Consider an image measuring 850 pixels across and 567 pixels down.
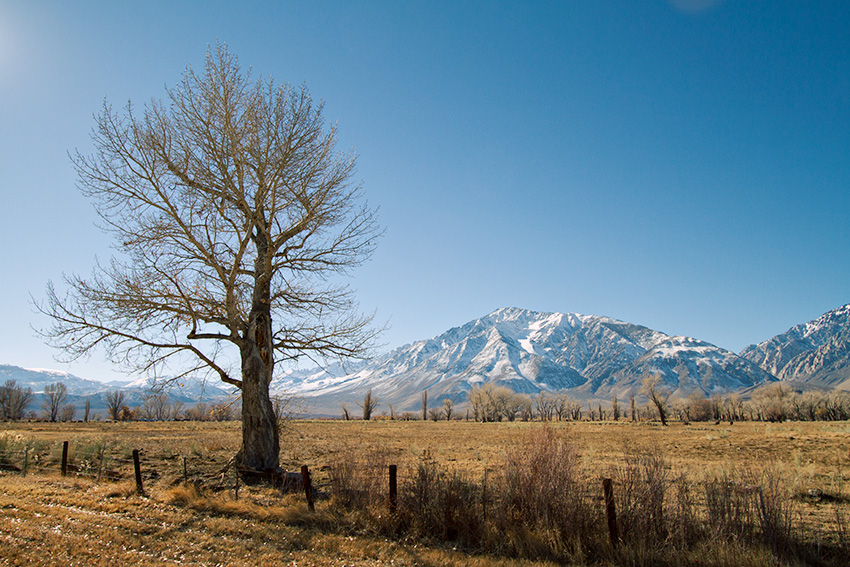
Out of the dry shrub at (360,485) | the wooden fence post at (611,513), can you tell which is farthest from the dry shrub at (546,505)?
the dry shrub at (360,485)

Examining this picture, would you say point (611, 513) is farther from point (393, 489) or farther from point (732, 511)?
point (393, 489)

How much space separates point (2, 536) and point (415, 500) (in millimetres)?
7111

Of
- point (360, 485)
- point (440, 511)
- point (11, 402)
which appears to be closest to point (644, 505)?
point (440, 511)

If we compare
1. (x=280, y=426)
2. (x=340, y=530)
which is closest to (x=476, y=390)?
(x=280, y=426)

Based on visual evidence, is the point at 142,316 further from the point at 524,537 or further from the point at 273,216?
the point at 524,537

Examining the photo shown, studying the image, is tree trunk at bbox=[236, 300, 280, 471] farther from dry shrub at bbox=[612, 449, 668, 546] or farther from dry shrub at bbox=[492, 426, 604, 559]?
dry shrub at bbox=[612, 449, 668, 546]

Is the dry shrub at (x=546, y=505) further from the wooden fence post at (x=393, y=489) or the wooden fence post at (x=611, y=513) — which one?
the wooden fence post at (x=393, y=489)

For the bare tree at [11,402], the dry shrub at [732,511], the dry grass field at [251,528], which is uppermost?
the dry shrub at [732,511]

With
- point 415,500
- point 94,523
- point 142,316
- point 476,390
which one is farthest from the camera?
point 476,390

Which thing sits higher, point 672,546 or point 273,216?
point 273,216

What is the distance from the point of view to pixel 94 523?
8.49m

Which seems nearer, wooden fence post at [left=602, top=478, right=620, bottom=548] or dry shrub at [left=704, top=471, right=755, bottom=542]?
dry shrub at [left=704, top=471, right=755, bottom=542]

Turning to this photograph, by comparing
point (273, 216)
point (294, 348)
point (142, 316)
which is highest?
point (273, 216)

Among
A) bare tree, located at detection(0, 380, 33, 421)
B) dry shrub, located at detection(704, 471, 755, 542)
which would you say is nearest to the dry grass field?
dry shrub, located at detection(704, 471, 755, 542)
